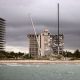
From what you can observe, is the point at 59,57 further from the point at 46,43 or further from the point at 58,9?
the point at 46,43

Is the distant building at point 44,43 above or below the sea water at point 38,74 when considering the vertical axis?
above

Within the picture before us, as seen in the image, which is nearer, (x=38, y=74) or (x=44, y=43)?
(x=38, y=74)

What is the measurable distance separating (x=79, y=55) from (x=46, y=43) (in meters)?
47.0

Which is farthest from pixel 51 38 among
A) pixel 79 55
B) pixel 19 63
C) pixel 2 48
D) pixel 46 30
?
pixel 19 63

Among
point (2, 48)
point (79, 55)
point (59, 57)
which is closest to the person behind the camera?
point (59, 57)

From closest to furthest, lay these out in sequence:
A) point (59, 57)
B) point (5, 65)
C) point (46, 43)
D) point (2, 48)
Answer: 1. point (5, 65)
2. point (59, 57)
3. point (2, 48)
4. point (46, 43)

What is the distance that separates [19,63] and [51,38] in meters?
79.7

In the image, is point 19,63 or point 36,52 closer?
point 19,63

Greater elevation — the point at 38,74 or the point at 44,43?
the point at 44,43

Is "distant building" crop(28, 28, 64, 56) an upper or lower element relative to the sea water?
upper

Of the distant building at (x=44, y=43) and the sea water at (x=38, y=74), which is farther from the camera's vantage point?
the distant building at (x=44, y=43)

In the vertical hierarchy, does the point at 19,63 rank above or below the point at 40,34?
below

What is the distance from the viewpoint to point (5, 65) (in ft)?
299

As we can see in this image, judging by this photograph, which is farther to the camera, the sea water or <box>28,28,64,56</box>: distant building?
<box>28,28,64,56</box>: distant building
